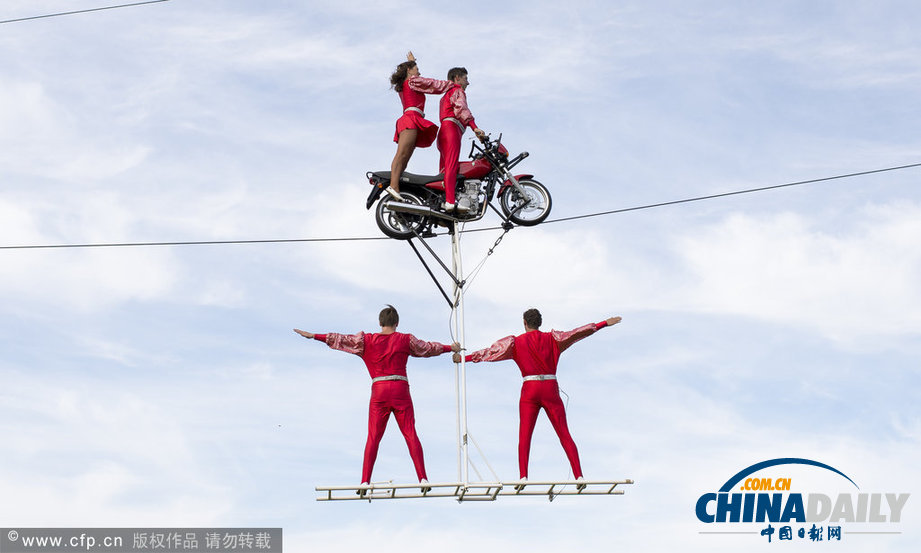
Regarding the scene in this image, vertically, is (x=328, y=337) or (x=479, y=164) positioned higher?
(x=479, y=164)

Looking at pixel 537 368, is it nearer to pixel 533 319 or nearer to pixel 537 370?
pixel 537 370

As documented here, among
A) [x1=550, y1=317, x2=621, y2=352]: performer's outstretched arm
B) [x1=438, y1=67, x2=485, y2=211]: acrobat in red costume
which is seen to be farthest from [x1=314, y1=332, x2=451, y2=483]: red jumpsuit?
[x1=438, y1=67, x2=485, y2=211]: acrobat in red costume

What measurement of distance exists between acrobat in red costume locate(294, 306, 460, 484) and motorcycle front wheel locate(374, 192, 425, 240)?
4.49ft

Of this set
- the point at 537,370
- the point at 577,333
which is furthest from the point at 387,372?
the point at 577,333

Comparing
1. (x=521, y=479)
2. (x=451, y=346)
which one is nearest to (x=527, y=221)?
(x=451, y=346)

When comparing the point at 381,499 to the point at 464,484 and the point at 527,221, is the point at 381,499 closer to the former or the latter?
the point at 464,484

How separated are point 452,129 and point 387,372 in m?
3.38

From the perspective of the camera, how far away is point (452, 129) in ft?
57.8

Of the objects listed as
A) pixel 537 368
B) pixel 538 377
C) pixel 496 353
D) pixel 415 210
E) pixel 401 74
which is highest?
pixel 401 74

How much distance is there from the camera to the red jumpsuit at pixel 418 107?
17.8 meters

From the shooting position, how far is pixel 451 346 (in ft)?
54.9

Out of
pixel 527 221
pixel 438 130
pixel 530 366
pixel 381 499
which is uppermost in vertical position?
pixel 438 130

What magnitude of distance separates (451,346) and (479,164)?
2.53 m

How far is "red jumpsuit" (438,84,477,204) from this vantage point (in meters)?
17.5
